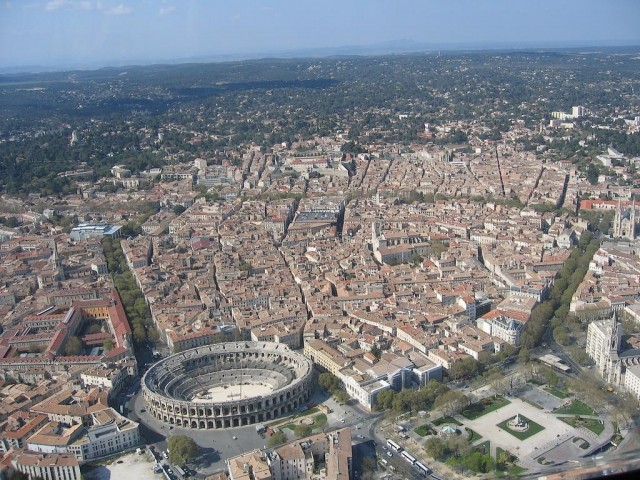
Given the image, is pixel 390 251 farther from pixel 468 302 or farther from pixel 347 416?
pixel 347 416

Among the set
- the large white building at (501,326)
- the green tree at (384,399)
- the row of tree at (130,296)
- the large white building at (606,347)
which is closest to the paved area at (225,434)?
the green tree at (384,399)

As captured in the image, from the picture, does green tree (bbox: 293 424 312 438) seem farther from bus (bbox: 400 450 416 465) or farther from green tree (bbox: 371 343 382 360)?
green tree (bbox: 371 343 382 360)

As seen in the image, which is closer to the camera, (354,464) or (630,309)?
(354,464)

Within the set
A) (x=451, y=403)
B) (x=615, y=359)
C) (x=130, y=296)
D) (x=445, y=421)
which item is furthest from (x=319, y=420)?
(x=130, y=296)

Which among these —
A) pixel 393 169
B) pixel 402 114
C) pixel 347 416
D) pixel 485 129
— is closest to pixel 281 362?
pixel 347 416

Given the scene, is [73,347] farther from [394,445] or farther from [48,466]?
[394,445]

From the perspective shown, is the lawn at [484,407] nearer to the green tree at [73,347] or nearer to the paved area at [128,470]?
the paved area at [128,470]
